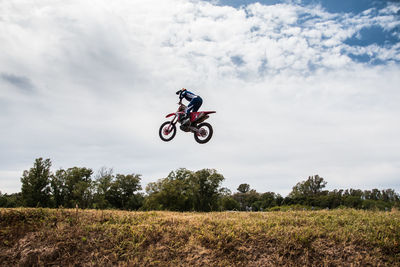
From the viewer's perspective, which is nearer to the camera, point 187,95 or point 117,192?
point 187,95

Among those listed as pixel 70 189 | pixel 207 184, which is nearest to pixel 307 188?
pixel 207 184

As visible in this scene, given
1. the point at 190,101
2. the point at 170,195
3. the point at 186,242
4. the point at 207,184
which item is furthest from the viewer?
the point at 207,184

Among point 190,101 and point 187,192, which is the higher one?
point 190,101

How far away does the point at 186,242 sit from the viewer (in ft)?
33.6

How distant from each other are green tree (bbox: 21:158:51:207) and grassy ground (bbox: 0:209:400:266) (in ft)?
121

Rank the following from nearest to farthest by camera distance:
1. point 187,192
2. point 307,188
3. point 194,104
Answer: point 194,104 < point 187,192 < point 307,188

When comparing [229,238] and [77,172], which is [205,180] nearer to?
[77,172]

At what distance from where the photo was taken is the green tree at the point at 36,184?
137ft

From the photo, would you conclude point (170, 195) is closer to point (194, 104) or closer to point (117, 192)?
point (117, 192)

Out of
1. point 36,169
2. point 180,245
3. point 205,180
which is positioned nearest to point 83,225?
point 180,245

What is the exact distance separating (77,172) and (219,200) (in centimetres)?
3662

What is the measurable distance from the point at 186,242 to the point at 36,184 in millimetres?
43047

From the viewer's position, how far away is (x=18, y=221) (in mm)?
11133

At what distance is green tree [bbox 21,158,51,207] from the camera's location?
137 feet
